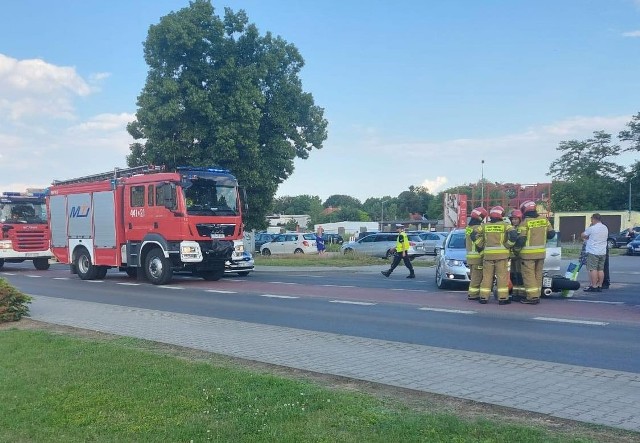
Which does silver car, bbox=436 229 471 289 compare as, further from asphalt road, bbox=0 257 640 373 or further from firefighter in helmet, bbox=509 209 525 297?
firefighter in helmet, bbox=509 209 525 297

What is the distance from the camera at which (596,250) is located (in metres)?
15.2

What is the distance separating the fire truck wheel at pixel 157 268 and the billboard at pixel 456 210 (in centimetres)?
1401

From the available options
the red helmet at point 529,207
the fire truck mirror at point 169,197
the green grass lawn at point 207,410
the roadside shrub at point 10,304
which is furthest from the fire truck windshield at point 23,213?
the green grass lawn at point 207,410

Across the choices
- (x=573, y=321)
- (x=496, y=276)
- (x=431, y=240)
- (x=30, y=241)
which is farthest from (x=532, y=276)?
A: (x=431, y=240)

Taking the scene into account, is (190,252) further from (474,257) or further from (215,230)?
(474,257)

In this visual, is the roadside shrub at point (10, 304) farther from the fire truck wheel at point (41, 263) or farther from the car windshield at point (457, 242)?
the fire truck wheel at point (41, 263)

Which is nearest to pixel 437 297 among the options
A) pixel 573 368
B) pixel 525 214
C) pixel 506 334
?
pixel 525 214

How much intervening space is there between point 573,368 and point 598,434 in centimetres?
242

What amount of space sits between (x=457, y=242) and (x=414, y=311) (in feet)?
17.2

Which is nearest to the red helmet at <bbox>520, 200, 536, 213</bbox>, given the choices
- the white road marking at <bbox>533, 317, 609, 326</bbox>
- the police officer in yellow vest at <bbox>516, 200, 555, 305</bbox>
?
the police officer in yellow vest at <bbox>516, 200, 555, 305</bbox>

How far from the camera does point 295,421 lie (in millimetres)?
4887

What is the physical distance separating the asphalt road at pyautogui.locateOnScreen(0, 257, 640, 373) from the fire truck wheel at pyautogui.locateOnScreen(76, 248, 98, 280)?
0.79m

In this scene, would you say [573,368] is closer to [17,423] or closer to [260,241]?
[17,423]

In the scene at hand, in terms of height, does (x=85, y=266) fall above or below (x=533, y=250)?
below
